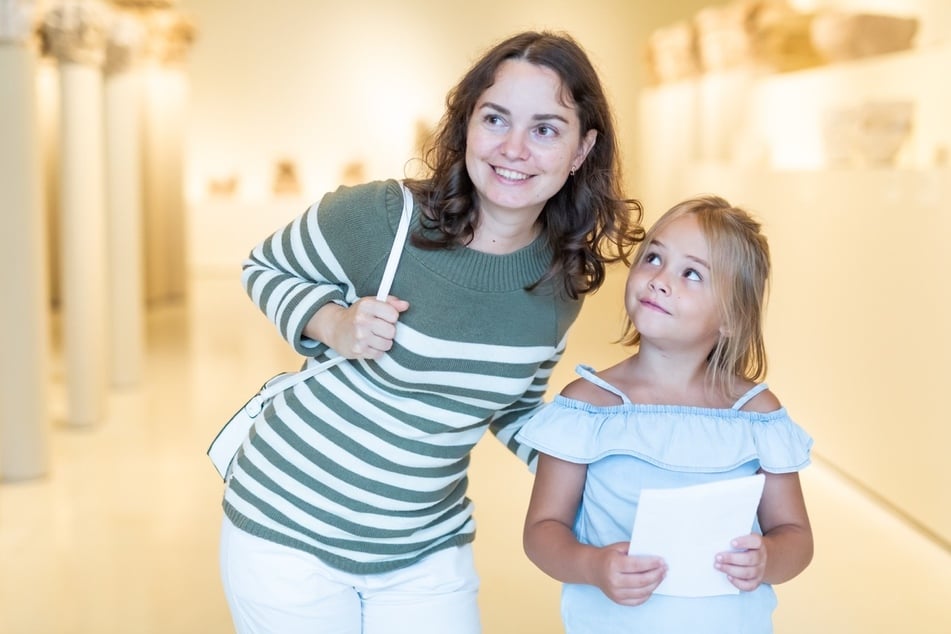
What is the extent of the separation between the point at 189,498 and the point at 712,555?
414 cm

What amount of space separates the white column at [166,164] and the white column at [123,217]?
2.73m

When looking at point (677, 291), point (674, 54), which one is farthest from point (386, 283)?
point (674, 54)

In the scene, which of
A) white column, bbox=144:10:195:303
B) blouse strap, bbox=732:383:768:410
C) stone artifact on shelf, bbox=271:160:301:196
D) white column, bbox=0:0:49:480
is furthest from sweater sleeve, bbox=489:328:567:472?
stone artifact on shelf, bbox=271:160:301:196

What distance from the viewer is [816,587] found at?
4832 millimetres

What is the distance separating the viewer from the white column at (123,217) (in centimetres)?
843

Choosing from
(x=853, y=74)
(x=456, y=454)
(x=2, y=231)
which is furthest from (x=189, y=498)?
(x=853, y=74)

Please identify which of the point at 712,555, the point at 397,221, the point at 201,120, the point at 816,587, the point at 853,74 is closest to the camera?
the point at 712,555

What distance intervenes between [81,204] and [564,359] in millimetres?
4171

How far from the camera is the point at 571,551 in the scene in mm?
2246

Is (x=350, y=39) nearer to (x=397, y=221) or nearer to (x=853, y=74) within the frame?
(x=853, y=74)

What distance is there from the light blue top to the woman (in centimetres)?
26

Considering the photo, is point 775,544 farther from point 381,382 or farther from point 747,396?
point 381,382

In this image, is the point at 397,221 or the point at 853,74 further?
the point at 853,74

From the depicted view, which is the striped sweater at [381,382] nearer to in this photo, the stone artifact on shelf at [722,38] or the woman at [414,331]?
the woman at [414,331]
